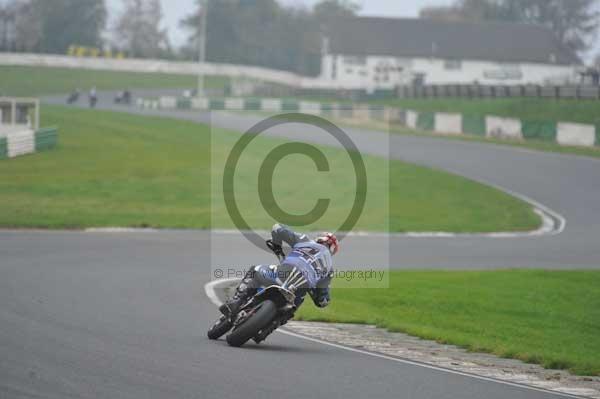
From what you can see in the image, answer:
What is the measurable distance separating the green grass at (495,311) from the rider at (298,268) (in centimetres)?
244

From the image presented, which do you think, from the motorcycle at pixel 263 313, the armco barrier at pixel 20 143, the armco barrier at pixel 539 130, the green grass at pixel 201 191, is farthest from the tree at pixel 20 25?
the motorcycle at pixel 263 313

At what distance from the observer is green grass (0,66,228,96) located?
3243 inches

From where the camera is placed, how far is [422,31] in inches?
4326

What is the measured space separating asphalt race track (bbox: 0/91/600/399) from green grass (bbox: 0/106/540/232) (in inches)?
101

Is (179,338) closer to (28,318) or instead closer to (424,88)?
(28,318)

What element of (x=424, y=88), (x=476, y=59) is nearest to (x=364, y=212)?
(x=424, y=88)

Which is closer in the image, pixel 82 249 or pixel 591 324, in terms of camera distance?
pixel 591 324

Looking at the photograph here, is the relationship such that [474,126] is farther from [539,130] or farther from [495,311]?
[495,311]

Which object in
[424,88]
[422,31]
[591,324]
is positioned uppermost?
[422,31]

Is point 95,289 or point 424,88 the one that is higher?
point 424,88

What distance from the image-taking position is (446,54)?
106500 mm

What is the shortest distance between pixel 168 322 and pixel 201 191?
2091cm

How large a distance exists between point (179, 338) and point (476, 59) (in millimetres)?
99372
